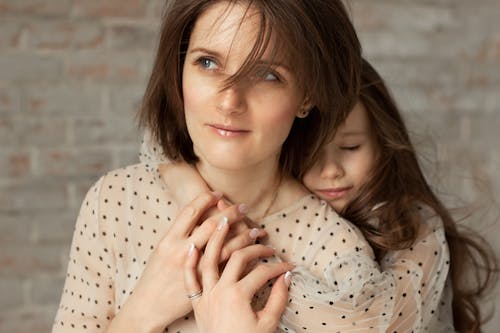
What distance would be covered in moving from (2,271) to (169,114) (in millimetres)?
1321

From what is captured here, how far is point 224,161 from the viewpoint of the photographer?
1.35 metres

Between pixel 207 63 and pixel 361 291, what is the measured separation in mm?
470

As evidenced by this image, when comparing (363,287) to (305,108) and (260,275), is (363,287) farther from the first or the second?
(305,108)

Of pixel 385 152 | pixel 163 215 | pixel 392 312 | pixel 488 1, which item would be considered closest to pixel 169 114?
pixel 163 215

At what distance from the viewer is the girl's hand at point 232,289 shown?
134 centimetres

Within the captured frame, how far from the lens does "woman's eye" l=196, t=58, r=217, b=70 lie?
4.38ft

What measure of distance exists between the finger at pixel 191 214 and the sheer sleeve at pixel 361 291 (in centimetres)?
20

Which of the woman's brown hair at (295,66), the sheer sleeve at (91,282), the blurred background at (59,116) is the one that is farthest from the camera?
the blurred background at (59,116)

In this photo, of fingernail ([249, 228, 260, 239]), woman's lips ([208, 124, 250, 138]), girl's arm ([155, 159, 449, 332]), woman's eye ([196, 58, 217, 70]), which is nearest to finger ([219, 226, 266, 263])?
fingernail ([249, 228, 260, 239])

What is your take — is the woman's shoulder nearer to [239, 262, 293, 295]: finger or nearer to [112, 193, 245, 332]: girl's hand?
[112, 193, 245, 332]: girl's hand

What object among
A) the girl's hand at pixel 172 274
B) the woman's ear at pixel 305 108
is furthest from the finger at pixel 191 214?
the woman's ear at pixel 305 108

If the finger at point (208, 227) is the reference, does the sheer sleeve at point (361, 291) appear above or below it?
below

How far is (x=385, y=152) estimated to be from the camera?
5.31ft

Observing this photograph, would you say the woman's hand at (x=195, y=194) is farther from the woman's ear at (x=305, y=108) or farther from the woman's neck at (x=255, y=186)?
the woman's ear at (x=305, y=108)
